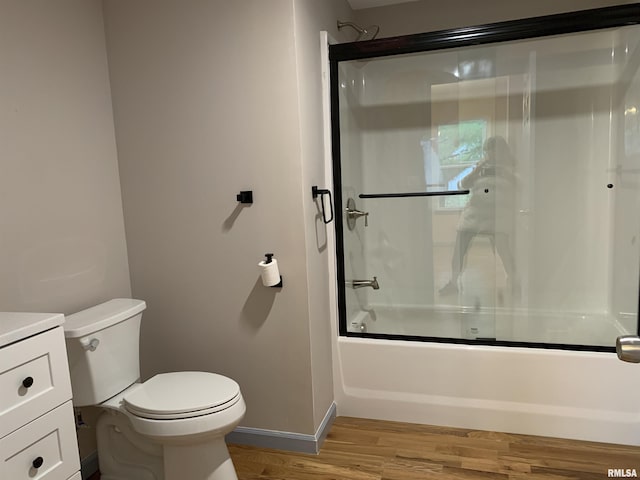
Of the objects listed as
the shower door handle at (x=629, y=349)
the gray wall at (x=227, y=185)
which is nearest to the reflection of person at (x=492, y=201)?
the gray wall at (x=227, y=185)

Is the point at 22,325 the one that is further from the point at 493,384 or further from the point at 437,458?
the point at 493,384

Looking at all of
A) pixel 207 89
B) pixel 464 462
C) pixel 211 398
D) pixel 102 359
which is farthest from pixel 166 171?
pixel 464 462

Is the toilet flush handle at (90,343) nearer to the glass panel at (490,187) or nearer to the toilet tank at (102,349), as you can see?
the toilet tank at (102,349)

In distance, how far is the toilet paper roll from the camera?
82.9 inches

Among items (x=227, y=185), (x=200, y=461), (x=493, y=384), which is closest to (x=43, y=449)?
(x=200, y=461)

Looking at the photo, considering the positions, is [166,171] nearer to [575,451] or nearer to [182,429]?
[182,429]

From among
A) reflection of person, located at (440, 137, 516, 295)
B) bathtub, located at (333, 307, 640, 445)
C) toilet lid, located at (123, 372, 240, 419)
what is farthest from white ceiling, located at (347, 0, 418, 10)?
toilet lid, located at (123, 372, 240, 419)

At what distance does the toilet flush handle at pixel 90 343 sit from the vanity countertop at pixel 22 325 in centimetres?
36

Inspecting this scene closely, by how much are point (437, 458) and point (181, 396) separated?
117 cm

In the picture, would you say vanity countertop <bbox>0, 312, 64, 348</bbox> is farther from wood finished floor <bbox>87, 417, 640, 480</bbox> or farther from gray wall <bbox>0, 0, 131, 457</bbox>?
wood finished floor <bbox>87, 417, 640, 480</bbox>

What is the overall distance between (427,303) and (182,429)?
1780 millimetres

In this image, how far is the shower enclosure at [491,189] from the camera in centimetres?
273

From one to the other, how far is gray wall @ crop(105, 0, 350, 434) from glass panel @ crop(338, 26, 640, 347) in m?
0.58

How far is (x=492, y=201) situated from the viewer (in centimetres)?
303
